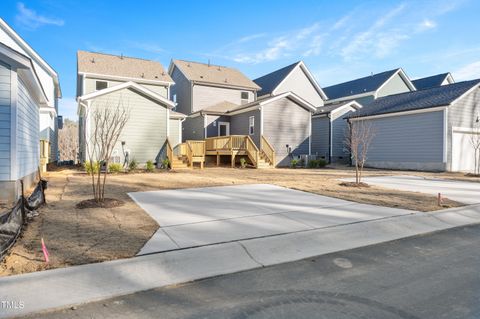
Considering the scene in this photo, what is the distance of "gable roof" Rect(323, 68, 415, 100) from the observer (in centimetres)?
3134

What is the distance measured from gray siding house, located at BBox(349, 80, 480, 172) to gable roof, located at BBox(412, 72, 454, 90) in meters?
16.7

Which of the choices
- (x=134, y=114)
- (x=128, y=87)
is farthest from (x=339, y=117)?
(x=128, y=87)

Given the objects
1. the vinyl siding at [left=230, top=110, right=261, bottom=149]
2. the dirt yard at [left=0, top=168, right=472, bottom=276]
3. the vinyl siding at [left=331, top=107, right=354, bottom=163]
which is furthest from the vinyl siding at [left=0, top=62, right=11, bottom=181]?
the vinyl siding at [left=331, top=107, right=354, bottom=163]

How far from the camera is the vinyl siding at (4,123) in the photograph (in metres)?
7.66

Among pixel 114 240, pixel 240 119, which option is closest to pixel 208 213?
pixel 114 240

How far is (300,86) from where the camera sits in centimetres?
3041

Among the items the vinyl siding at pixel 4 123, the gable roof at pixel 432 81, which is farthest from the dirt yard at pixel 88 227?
the gable roof at pixel 432 81

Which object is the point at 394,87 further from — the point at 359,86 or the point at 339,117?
the point at 339,117

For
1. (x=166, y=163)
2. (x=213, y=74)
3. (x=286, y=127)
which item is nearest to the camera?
(x=166, y=163)

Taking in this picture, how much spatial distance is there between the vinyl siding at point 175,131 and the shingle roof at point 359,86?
792 inches

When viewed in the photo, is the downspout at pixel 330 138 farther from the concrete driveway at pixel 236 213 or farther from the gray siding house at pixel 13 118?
the gray siding house at pixel 13 118

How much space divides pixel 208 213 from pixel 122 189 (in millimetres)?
4316

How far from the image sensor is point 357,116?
2252 cm

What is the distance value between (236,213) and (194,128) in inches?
717
